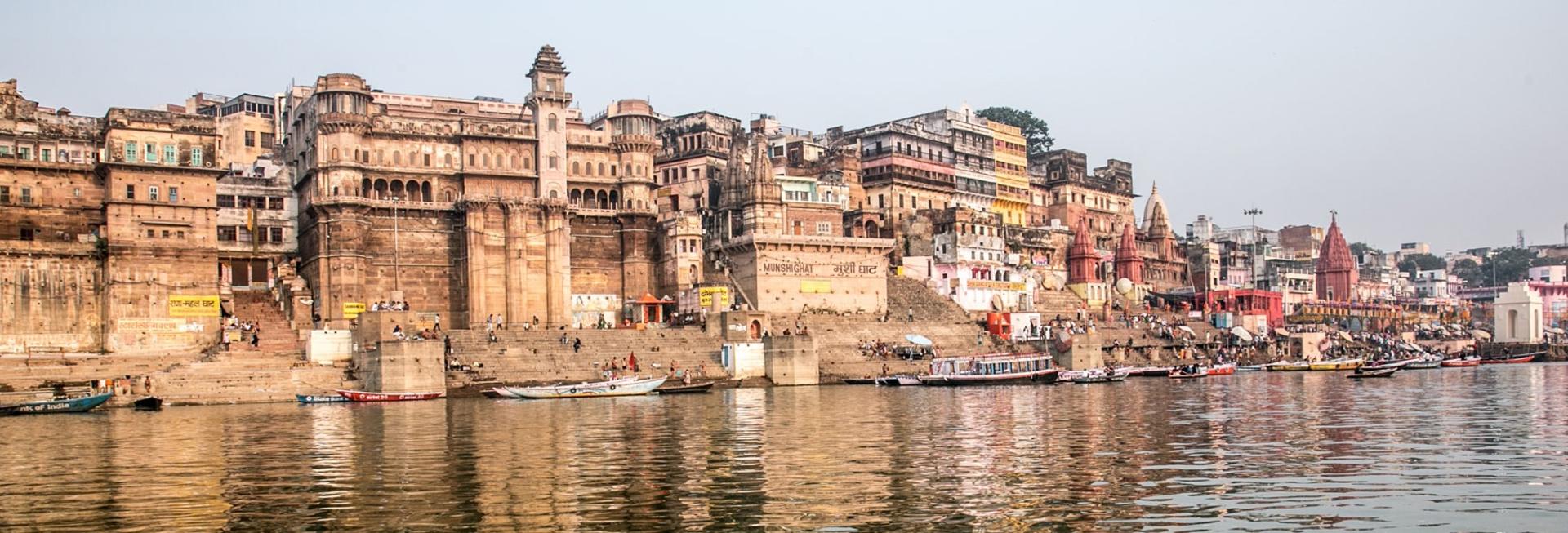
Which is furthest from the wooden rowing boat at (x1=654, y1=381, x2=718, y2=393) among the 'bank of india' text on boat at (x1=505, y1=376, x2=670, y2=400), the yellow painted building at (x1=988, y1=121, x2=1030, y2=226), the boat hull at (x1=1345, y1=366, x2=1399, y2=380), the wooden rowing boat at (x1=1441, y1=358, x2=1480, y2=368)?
the wooden rowing boat at (x1=1441, y1=358, x2=1480, y2=368)

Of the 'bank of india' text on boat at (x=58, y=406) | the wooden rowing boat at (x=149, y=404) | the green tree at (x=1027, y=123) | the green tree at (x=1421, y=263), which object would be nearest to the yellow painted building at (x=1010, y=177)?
the green tree at (x=1027, y=123)

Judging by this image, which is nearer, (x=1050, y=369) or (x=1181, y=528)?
(x=1181, y=528)

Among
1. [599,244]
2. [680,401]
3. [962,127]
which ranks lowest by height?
[680,401]

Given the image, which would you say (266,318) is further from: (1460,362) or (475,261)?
(1460,362)

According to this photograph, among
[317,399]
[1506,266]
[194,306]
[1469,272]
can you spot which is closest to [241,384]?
[317,399]

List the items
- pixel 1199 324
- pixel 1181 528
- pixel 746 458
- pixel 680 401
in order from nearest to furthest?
pixel 1181 528 < pixel 746 458 < pixel 680 401 < pixel 1199 324

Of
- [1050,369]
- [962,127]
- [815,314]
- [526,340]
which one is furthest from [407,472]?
[962,127]

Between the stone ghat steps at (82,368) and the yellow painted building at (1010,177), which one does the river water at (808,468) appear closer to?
the stone ghat steps at (82,368)

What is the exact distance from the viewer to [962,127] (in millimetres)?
91562

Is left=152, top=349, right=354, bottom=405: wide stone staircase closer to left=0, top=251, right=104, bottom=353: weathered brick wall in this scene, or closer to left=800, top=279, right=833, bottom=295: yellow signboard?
left=0, top=251, right=104, bottom=353: weathered brick wall

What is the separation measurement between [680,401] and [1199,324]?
4489 centimetres

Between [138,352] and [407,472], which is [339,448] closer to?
[407,472]

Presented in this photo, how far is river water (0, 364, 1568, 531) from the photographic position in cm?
1845

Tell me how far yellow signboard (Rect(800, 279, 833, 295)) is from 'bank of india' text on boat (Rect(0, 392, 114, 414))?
106 ft
